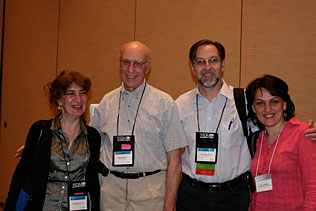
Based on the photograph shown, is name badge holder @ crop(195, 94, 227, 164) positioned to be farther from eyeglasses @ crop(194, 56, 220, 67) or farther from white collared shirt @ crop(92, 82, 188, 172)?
eyeglasses @ crop(194, 56, 220, 67)

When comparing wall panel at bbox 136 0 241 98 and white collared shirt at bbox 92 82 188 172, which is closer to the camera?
white collared shirt at bbox 92 82 188 172

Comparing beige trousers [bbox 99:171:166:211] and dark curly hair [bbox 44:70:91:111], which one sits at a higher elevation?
dark curly hair [bbox 44:70:91:111]

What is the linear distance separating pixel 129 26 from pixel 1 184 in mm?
3636

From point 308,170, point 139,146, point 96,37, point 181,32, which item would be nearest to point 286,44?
point 181,32

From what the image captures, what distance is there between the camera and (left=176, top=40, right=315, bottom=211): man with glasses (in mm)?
2221

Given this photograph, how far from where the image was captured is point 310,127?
6.53 feet

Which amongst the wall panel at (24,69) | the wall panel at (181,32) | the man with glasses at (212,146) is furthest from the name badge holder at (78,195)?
the wall panel at (24,69)

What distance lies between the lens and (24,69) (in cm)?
502

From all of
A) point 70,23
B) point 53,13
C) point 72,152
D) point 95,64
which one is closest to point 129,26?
point 95,64

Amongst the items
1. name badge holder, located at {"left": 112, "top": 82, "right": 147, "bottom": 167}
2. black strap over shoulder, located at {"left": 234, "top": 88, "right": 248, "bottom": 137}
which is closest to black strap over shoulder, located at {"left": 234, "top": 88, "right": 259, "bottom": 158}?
black strap over shoulder, located at {"left": 234, "top": 88, "right": 248, "bottom": 137}

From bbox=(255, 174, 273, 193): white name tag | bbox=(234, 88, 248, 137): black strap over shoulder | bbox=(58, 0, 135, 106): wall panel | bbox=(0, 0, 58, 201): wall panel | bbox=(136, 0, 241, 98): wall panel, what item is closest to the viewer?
bbox=(255, 174, 273, 193): white name tag

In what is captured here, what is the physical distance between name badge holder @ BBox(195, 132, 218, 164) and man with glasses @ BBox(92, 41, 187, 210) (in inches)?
4.9

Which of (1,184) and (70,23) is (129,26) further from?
(1,184)

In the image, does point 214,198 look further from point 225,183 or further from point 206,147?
point 206,147
